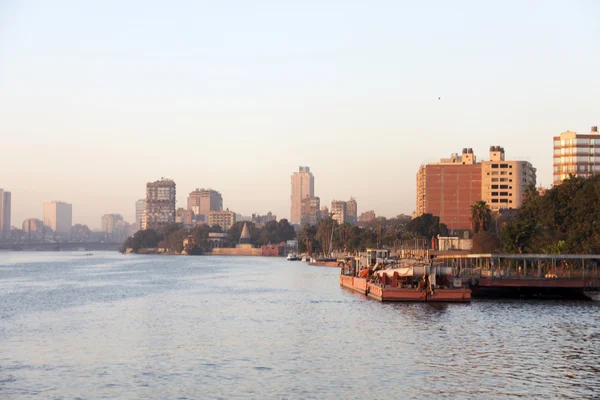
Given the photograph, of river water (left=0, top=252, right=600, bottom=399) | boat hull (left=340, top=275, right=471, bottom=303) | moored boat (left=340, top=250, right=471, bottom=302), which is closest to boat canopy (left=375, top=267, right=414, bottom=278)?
moored boat (left=340, top=250, right=471, bottom=302)

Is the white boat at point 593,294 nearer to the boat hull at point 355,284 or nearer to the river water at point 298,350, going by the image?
the river water at point 298,350

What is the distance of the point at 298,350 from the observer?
58031mm

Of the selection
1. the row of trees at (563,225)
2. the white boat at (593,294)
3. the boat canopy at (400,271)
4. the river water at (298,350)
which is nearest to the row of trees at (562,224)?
the row of trees at (563,225)

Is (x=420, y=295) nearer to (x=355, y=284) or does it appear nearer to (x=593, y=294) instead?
(x=593, y=294)

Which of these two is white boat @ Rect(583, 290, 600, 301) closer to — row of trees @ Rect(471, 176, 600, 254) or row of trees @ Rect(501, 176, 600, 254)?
row of trees @ Rect(471, 176, 600, 254)

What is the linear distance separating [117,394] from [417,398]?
14920mm

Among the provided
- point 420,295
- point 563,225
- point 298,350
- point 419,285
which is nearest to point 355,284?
point 419,285

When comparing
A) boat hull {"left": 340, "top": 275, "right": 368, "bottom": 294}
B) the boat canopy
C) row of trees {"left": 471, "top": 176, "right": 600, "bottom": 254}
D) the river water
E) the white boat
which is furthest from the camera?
row of trees {"left": 471, "top": 176, "right": 600, "bottom": 254}

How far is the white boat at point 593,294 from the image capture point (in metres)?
102

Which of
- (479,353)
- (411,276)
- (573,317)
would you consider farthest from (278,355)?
(411,276)

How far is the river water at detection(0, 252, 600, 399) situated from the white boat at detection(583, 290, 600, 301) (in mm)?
4451

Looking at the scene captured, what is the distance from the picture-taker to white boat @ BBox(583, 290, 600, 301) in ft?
334

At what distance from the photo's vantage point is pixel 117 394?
42969 mm

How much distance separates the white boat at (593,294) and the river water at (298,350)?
445 cm
